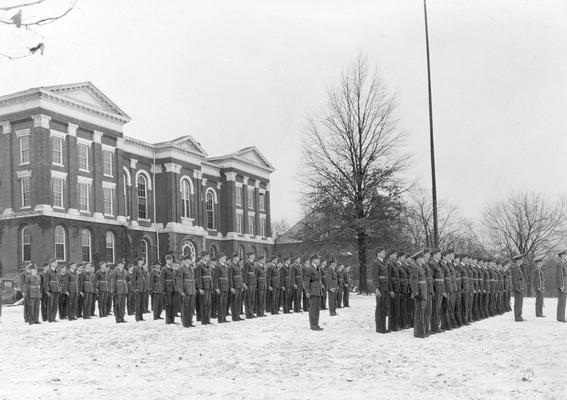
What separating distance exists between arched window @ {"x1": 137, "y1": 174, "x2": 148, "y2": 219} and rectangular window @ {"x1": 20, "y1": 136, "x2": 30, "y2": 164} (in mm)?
12376

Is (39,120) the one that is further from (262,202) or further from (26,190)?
(262,202)

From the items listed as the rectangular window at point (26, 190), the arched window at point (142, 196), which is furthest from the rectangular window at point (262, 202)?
the rectangular window at point (26, 190)

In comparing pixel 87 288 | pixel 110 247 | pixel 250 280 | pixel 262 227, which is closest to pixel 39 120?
pixel 110 247

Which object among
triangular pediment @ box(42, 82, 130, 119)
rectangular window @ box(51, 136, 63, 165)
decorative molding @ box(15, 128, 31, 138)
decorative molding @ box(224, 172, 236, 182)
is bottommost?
decorative molding @ box(224, 172, 236, 182)

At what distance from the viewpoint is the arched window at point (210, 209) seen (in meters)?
64.9

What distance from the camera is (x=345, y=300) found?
85.7 ft

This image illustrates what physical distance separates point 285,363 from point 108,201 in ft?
131

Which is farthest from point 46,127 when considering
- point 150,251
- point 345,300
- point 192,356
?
point 192,356

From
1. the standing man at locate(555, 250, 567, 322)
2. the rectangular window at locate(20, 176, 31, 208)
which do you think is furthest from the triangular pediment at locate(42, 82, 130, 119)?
the standing man at locate(555, 250, 567, 322)

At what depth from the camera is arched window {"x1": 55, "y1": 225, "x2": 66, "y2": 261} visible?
4356 cm

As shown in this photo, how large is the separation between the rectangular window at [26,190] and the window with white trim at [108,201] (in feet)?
20.0

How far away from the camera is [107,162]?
160 feet

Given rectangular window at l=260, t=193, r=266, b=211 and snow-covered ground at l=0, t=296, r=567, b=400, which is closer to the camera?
snow-covered ground at l=0, t=296, r=567, b=400

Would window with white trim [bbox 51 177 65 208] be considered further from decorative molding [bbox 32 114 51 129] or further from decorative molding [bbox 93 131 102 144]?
decorative molding [bbox 93 131 102 144]
